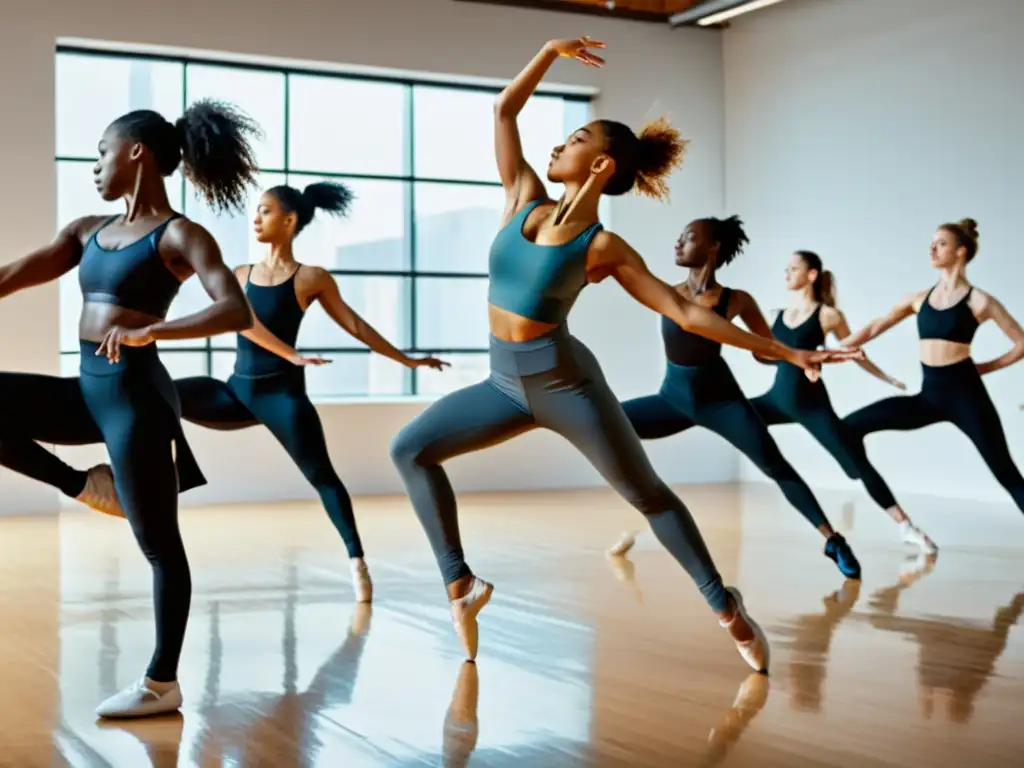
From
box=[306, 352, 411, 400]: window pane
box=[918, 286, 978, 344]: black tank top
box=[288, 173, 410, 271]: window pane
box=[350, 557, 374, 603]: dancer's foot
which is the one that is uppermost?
box=[288, 173, 410, 271]: window pane

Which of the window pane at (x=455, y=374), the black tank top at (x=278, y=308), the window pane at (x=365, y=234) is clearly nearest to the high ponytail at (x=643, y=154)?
the black tank top at (x=278, y=308)

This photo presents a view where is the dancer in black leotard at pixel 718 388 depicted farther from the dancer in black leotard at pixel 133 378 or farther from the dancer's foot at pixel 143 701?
the dancer's foot at pixel 143 701

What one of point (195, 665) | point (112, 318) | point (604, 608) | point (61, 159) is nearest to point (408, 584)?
point (604, 608)

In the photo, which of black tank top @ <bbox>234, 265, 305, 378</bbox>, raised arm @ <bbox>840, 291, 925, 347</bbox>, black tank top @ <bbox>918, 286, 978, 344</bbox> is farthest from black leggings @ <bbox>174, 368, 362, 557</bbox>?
black tank top @ <bbox>918, 286, 978, 344</bbox>

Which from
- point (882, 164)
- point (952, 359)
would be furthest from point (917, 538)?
point (882, 164)

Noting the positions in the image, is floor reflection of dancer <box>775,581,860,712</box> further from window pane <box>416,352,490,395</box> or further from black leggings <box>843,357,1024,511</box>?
window pane <box>416,352,490,395</box>

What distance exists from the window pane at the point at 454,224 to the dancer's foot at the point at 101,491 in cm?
610

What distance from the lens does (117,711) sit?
298cm

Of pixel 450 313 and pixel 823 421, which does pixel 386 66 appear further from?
pixel 823 421

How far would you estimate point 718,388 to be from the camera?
5191 millimetres

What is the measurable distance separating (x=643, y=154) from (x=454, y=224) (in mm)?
5714

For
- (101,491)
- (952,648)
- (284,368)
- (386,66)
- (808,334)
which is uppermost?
(386,66)

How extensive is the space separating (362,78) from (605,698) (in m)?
6.48

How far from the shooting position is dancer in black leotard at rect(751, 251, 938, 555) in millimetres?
5820
